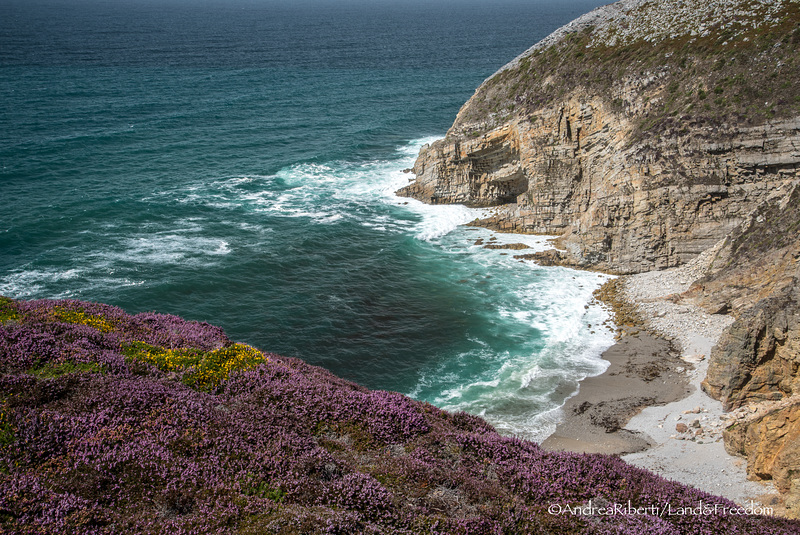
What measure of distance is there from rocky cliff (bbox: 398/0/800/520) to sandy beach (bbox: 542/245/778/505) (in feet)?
5.32

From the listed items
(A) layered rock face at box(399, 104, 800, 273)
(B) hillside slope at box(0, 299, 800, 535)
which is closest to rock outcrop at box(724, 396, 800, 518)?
(B) hillside slope at box(0, 299, 800, 535)

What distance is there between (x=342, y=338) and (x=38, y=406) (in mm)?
26223

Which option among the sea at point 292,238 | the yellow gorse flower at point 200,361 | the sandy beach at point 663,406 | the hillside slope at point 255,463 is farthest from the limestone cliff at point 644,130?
the yellow gorse flower at point 200,361

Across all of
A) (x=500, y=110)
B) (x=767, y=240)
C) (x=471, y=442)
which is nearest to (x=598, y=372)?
(x=767, y=240)

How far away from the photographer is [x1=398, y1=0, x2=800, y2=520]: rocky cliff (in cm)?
3300

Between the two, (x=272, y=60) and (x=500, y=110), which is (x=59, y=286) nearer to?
(x=500, y=110)

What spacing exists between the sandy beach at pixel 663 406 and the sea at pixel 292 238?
153 centimetres

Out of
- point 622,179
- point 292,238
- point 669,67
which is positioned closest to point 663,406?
point 622,179

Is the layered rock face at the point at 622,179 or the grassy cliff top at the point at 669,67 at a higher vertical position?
the grassy cliff top at the point at 669,67

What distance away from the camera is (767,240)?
34.8m

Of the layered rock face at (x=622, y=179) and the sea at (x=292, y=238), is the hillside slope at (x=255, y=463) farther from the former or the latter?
the layered rock face at (x=622, y=179)

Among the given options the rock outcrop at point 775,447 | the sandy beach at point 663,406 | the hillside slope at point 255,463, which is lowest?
the sandy beach at point 663,406

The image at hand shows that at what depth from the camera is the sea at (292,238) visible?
3516cm

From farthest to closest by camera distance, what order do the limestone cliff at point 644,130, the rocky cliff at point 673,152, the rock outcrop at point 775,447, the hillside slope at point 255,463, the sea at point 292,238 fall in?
1. the limestone cliff at point 644,130
2. the sea at point 292,238
3. the rocky cliff at point 673,152
4. the rock outcrop at point 775,447
5. the hillside slope at point 255,463
